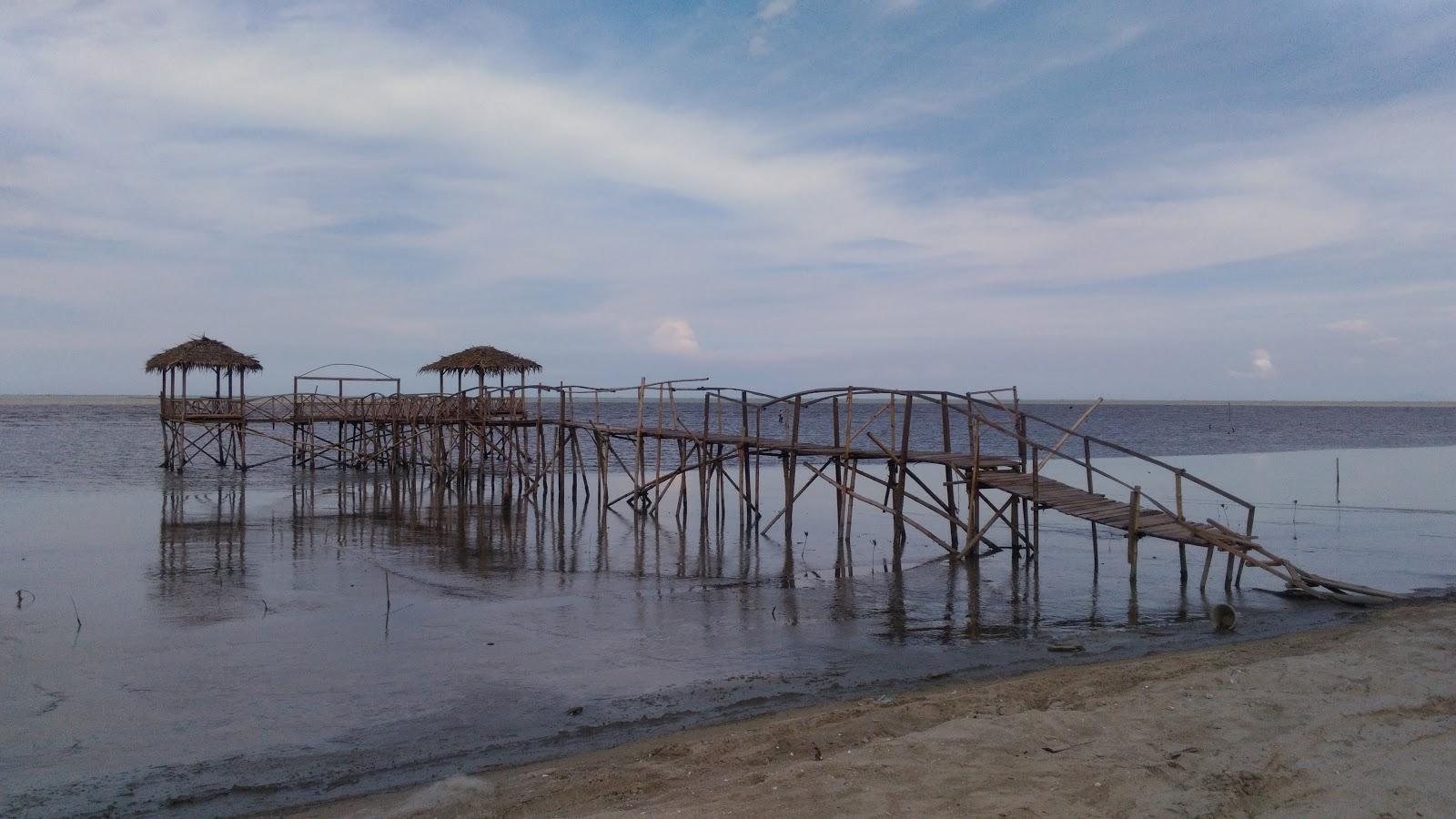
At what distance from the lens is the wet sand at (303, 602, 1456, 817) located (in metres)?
5.20

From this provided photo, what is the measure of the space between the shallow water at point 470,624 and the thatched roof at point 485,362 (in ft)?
27.8

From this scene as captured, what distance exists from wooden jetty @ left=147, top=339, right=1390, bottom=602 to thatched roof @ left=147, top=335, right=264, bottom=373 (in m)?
0.06

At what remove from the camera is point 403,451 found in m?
35.6

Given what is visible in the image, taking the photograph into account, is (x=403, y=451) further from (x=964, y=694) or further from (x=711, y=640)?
(x=964, y=694)

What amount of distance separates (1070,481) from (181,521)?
24008 millimetres

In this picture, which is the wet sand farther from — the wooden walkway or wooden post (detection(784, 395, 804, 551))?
wooden post (detection(784, 395, 804, 551))

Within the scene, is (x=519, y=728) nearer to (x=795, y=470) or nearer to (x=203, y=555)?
(x=203, y=555)

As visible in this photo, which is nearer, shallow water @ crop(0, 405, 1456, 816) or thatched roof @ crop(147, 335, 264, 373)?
shallow water @ crop(0, 405, 1456, 816)

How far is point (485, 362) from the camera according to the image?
3047cm

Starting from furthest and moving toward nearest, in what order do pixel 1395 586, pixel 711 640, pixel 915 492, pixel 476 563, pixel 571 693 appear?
pixel 915 492
pixel 476 563
pixel 1395 586
pixel 711 640
pixel 571 693

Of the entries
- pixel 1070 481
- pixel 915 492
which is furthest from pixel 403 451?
pixel 1070 481

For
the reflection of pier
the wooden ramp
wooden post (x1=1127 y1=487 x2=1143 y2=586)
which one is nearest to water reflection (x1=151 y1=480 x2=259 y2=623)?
the reflection of pier

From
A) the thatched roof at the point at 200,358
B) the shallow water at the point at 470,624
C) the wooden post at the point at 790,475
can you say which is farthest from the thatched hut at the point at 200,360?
the wooden post at the point at 790,475

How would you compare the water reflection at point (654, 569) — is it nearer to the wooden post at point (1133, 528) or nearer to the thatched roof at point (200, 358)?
the wooden post at point (1133, 528)
